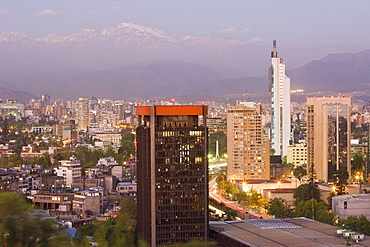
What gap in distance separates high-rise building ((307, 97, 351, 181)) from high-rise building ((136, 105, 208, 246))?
14.8 m

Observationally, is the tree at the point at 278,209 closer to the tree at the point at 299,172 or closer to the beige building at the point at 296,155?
the tree at the point at 299,172

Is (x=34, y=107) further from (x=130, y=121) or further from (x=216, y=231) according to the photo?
(x=216, y=231)

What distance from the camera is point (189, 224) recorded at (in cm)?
1337

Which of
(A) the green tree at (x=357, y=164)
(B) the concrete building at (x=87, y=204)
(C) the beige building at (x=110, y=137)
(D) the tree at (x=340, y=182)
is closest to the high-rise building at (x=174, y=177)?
(B) the concrete building at (x=87, y=204)

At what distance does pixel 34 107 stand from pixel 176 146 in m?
50.6

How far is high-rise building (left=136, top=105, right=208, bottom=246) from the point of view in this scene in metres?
13.4

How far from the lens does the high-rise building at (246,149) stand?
28656 millimetres

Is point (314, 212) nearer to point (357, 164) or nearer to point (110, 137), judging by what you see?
point (357, 164)

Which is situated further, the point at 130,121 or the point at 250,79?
the point at 130,121

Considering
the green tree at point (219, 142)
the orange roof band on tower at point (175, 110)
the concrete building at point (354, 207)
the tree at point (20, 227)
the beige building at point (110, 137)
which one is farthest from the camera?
the beige building at point (110, 137)

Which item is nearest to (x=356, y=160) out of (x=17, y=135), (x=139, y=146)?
(x=139, y=146)

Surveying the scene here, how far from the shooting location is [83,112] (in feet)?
189

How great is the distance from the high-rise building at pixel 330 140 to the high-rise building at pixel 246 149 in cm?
178

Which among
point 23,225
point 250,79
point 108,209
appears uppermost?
point 250,79
